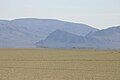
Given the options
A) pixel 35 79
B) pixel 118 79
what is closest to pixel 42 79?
pixel 35 79

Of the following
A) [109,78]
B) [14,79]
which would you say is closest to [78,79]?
[109,78]

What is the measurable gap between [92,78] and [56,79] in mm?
2460

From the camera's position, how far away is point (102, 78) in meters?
20.8

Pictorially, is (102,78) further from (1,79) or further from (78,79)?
(1,79)

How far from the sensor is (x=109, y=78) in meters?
20.8

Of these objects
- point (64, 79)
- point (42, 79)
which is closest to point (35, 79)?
point (42, 79)

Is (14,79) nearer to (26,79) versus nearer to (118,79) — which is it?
(26,79)

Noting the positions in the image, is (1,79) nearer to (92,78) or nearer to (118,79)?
(92,78)

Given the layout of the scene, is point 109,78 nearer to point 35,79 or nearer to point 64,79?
point 64,79

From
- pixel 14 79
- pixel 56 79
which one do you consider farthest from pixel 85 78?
pixel 14 79

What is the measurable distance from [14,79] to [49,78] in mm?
2310

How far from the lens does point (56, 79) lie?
2003 centimetres

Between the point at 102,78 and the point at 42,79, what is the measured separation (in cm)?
403

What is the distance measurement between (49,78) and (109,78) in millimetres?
3965
